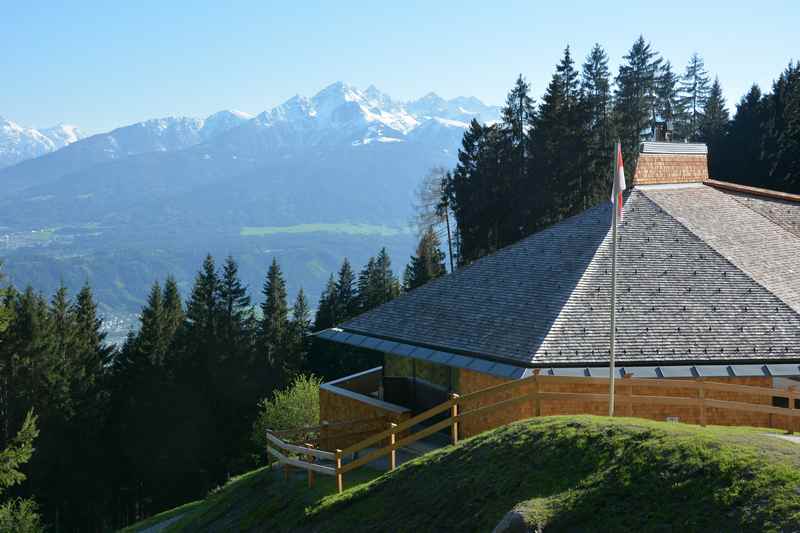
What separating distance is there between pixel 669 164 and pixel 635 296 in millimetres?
9110

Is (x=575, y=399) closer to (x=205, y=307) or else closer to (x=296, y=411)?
(x=296, y=411)

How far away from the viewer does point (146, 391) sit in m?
58.4

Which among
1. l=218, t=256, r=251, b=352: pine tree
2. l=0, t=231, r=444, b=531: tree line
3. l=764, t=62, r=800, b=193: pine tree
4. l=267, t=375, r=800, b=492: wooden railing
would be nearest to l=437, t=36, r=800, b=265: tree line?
l=764, t=62, r=800, b=193: pine tree

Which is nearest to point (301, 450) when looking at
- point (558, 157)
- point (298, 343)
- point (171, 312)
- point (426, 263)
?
point (558, 157)

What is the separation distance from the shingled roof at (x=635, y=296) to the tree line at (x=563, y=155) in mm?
28499

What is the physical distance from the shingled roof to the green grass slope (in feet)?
13.1

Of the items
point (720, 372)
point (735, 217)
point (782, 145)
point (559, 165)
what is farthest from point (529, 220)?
point (720, 372)

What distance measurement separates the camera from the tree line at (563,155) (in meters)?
54.7

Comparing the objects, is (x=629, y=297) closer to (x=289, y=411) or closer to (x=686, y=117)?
(x=289, y=411)

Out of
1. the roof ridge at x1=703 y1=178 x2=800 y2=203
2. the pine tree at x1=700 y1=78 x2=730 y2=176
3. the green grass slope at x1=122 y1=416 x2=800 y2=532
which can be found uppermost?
the pine tree at x1=700 y1=78 x2=730 y2=176

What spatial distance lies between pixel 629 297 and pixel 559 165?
36856 millimetres

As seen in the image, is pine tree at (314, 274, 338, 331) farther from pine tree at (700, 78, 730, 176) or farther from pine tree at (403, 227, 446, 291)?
pine tree at (700, 78, 730, 176)

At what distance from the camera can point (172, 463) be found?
56656 millimetres

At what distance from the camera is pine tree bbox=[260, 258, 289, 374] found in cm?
6469
